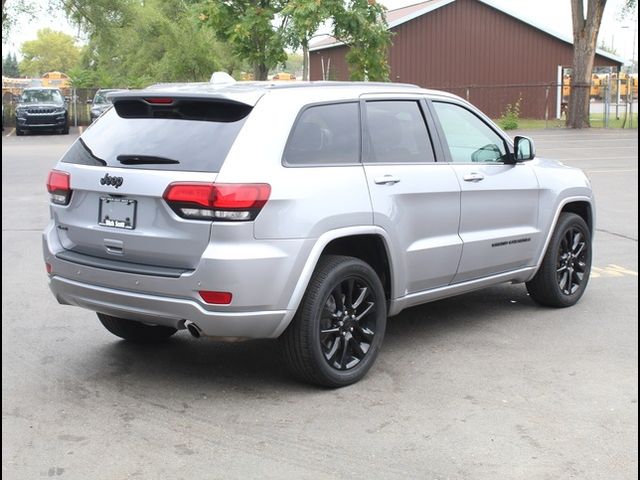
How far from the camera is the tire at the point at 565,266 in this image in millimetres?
6836

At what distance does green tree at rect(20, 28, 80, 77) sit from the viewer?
13600 centimetres

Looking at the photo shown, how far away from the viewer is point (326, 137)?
16.9 ft

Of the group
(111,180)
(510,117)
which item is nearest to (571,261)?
(111,180)

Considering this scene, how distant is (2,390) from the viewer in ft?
16.4

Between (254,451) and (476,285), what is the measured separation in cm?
255

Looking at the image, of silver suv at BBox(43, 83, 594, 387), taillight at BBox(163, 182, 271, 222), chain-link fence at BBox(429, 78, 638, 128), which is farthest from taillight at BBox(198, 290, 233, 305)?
chain-link fence at BBox(429, 78, 638, 128)

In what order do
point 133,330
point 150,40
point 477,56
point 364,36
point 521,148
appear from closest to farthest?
point 133,330 < point 521,148 < point 364,36 < point 477,56 < point 150,40

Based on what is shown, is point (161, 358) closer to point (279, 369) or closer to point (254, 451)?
point (279, 369)

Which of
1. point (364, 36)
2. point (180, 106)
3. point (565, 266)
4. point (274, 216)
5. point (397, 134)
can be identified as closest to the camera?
point (274, 216)

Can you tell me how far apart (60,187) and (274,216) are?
4.69 ft

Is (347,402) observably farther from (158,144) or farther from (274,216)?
(158,144)

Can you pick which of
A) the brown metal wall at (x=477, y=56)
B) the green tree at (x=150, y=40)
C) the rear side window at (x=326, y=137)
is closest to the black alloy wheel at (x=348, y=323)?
the rear side window at (x=326, y=137)

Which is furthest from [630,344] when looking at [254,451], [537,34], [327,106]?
[537,34]

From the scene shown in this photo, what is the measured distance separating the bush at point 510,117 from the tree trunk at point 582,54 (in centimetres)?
241
